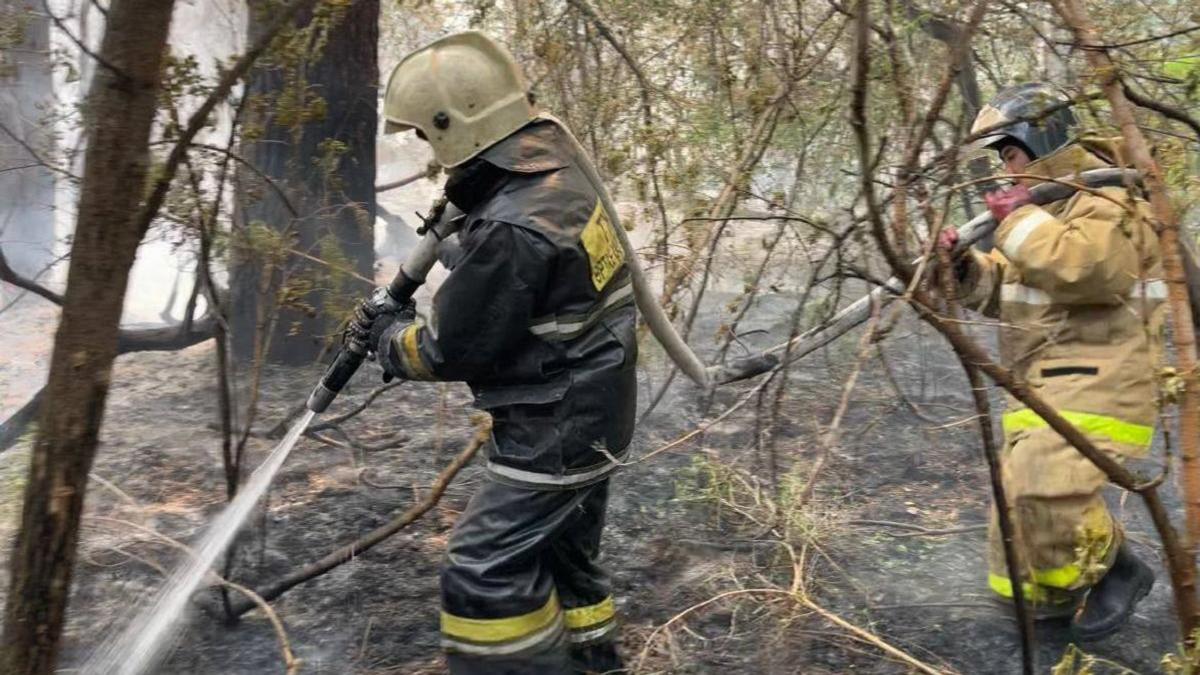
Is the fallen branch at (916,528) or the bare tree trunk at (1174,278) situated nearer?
the bare tree trunk at (1174,278)

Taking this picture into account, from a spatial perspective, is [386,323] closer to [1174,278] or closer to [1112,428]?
[1174,278]

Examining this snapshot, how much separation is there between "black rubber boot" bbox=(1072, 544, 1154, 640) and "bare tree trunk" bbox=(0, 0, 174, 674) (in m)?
3.04

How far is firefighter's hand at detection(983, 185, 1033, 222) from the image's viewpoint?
3191 mm

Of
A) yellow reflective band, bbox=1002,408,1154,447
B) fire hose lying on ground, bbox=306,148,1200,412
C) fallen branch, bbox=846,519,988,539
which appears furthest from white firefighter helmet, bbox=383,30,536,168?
fallen branch, bbox=846,519,988,539

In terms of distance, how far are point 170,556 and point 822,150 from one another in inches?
146

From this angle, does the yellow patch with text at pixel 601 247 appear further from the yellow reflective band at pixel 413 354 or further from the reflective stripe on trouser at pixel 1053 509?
the reflective stripe on trouser at pixel 1053 509

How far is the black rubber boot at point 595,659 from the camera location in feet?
10.3

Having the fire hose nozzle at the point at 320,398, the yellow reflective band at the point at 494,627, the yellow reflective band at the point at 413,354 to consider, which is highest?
the yellow reflective band at the point at 413,354

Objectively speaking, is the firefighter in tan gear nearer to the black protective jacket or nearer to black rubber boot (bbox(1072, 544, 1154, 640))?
black rubber boot (bbox(1072, 544, 1154, 640))

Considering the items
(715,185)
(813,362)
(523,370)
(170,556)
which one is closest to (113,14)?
(523,370)

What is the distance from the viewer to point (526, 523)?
2.81 meters

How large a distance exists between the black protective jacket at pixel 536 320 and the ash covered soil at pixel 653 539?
614mm

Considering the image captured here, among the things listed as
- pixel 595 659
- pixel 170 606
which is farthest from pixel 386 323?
pixel 170 606

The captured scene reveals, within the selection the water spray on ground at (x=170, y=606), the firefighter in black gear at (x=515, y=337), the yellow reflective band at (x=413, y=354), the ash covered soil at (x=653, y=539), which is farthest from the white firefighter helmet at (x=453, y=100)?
the ash covered soil at (x=653, y=539)
